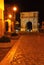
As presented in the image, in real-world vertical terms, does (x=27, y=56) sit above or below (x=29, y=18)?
below

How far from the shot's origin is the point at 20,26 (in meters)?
59.3

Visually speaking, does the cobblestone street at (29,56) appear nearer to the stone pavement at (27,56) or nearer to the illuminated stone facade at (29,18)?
the stone pavement at (27,56)

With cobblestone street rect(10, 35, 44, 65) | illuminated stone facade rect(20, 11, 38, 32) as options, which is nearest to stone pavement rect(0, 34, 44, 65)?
cobblestone street rect(10, 35, 44, 65)

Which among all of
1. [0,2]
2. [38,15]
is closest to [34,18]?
[38,15]

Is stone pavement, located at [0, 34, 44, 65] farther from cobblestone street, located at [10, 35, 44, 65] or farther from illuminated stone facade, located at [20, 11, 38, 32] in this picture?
illuminated stone facade, located at [20, 11, 38, 32]

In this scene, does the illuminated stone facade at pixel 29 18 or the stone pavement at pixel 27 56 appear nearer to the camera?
the stone pavement at pixel 27 56

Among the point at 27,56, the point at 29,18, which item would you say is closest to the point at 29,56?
the point at 27,56

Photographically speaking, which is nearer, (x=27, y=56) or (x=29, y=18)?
(x=27, y=56)

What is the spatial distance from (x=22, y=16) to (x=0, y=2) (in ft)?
134

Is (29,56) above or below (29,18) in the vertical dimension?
below

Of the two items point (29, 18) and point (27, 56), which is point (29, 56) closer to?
point (27, 56)

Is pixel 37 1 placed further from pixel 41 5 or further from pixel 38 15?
pixel 38 15

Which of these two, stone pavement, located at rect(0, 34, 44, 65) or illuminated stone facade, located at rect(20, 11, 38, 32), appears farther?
illuminated stone facade, located at rect(20, 11, 38, 32)

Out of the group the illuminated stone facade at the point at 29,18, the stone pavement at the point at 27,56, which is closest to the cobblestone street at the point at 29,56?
the stone pavement at the point at 27,56
